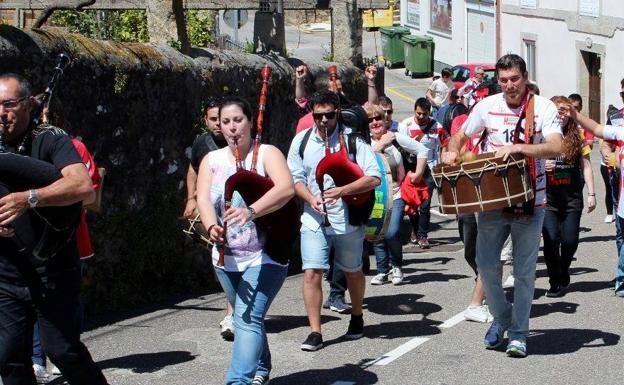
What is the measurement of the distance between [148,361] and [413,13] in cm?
4297

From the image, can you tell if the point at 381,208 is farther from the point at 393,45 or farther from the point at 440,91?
the point at 393,45

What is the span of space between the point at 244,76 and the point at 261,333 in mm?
5574

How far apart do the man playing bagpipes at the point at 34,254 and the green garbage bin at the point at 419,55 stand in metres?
37.9

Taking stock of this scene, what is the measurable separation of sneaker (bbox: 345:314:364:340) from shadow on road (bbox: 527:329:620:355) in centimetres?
118

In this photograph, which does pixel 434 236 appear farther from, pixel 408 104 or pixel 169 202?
pixel 408 104

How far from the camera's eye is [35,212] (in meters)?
5.93

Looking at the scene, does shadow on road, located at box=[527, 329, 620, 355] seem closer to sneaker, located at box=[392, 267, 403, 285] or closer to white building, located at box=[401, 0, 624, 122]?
sneaker, located at box=[392, 267, 403, 285]

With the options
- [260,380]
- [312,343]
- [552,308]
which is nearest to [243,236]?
[260,380]

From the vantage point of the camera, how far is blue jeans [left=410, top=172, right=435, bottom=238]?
45.6ft

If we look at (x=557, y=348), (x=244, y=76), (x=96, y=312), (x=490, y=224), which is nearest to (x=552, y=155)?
(x=490, y=224)

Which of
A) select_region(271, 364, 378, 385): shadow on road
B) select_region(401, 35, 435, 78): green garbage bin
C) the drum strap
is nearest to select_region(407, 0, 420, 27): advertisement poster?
select_region(401, 35, 435, 78): green garbage bin

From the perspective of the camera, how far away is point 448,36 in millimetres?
44750

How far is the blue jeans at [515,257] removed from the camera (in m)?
8.19

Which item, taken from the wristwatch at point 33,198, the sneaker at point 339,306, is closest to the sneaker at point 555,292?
Answer: the sneaker at point 339,306
